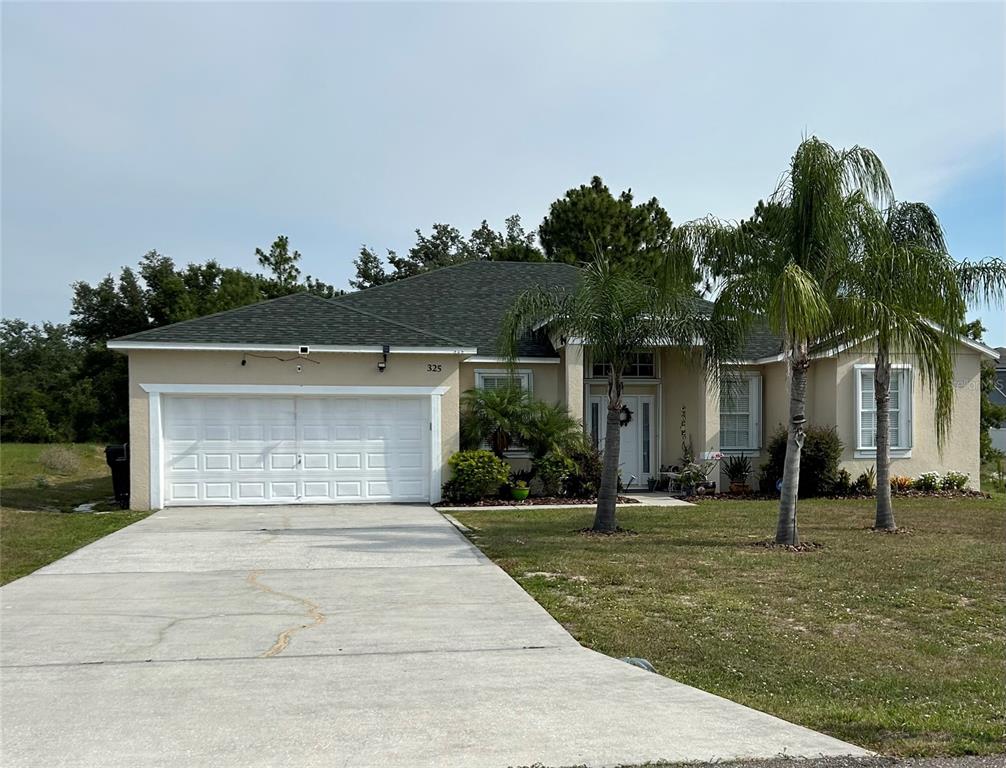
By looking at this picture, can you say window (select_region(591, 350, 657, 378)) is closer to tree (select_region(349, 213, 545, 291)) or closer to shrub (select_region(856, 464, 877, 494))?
shrub (select_region(856, 464, 877, 494))

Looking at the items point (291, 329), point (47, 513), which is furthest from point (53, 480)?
point (291, 329)

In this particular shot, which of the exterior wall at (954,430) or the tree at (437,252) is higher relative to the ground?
the tree at (437,252)

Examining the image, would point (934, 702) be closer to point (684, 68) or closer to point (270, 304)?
point (684, 68)

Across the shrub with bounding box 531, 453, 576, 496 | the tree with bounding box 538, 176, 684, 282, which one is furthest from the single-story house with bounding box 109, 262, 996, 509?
the tree with bounding box 538, 176, 684, 282

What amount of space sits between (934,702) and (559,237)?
28138 millimetres

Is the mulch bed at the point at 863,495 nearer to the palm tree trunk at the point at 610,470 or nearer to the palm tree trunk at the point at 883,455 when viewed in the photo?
the palm tree trunk at the point at 883,455

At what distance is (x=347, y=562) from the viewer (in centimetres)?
1012

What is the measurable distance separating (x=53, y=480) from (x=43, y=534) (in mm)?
11317

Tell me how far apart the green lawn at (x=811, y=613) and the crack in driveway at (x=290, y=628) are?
2.12 m

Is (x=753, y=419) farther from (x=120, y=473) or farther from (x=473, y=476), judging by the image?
(x=120, y=473)

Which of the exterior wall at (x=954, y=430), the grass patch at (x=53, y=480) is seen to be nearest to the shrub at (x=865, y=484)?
the exterior wall at (x=954, y=430)

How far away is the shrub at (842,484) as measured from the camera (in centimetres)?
1792

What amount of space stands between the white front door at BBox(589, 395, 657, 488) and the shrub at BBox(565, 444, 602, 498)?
2296mm

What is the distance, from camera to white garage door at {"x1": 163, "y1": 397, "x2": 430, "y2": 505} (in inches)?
625
